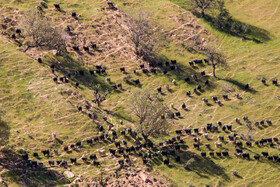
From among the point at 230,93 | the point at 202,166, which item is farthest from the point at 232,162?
the point at 230,93

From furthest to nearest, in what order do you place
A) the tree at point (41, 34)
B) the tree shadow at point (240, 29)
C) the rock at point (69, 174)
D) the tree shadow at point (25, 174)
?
the tree shadow at point (240, 29) → the tree at point (41, 34) → the rock at point (69, 174) → the tree shadow at point (25, 174)

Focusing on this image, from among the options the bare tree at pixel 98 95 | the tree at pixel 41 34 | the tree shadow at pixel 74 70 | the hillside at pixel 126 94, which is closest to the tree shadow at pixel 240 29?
the hillside at pixel 126 94

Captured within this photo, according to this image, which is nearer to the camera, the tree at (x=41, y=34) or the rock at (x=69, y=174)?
the rock at (x=69, y=174)

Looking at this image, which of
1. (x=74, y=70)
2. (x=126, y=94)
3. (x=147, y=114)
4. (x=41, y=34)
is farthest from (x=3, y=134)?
(x=41, y=34)

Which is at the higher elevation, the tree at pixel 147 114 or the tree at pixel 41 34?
the tree at pixel 41 34

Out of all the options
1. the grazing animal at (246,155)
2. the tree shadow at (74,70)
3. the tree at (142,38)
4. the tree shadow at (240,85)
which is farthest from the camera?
the tree at (142,38)

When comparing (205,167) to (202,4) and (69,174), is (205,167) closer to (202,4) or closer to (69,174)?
(69,174)

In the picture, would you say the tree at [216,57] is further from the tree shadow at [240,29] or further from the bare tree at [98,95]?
the bare tree at [98,95]
